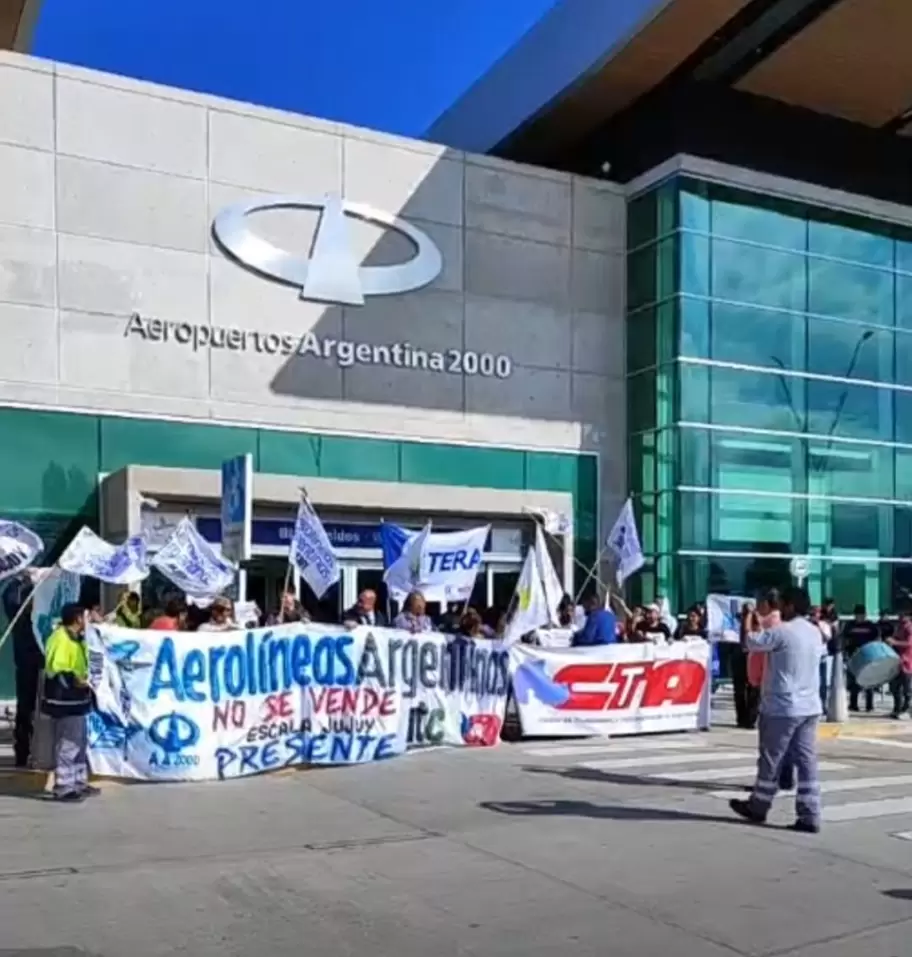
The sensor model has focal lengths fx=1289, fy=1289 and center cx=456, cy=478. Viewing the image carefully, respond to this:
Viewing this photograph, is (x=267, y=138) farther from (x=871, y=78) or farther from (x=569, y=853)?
(x=569, y=853)

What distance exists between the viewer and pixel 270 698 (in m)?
12.1

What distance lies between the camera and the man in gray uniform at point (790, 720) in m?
9.37

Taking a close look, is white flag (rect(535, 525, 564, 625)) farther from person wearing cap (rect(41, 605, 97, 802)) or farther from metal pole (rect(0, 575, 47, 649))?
person wearing cap (rect(41, 605, 97, 802))

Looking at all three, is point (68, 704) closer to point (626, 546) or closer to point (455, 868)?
point (455, 868)

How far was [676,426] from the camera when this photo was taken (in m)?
23.3

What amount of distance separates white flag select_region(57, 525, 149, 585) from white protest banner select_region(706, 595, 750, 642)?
30.4 feet

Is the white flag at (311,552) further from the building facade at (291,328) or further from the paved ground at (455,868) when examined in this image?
the building facade at (291,328)

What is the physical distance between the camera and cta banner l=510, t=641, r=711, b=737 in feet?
47.7

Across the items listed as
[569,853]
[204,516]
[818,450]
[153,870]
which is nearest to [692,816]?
[569,853]

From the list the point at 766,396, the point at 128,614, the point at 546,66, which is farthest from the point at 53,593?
the point at 546,66

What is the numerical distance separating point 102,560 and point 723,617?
10965mm

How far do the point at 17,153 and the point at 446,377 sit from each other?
7.79m

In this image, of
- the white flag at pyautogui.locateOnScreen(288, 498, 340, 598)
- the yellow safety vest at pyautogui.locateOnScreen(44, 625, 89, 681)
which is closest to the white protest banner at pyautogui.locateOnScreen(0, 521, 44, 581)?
the yellow safety vest at pyautogui.locateOnScreen(44, 625, 89, 681)

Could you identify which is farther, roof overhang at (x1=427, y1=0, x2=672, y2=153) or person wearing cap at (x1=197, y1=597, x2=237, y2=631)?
roof overhang at (x1=427, y1=0, x2=672, y2=153)
